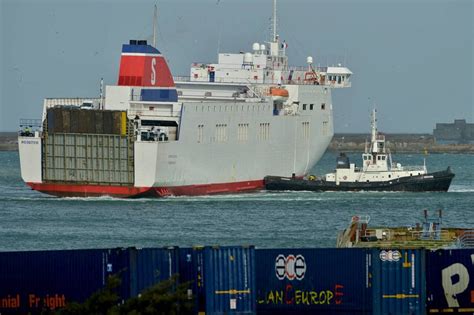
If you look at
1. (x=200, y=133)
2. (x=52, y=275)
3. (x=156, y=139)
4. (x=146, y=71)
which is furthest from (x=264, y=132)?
(x=52, y=275)

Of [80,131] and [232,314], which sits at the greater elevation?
[80,131]

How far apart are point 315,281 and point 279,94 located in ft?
154

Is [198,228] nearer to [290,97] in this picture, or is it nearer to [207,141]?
[207,141]

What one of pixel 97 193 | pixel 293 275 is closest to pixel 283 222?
pixel 97 193

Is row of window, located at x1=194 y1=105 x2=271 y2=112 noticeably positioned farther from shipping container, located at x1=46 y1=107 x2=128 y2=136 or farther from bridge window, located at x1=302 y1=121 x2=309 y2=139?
bridge window, located at x1=302 y1=121 x2=309 y2=139

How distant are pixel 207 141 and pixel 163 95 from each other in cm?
313

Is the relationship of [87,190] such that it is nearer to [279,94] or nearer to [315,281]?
[279,94]

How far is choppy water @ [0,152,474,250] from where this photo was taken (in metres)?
49.7

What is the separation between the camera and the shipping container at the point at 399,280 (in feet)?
105

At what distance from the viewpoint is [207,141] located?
69.4 meters

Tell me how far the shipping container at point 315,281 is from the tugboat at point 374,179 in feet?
127

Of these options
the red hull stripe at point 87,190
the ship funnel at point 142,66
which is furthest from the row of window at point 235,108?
the red hull stripe at point 87,190

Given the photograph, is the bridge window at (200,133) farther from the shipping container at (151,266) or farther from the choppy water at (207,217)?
the shipping container at (151,266)

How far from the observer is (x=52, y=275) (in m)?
31.9
